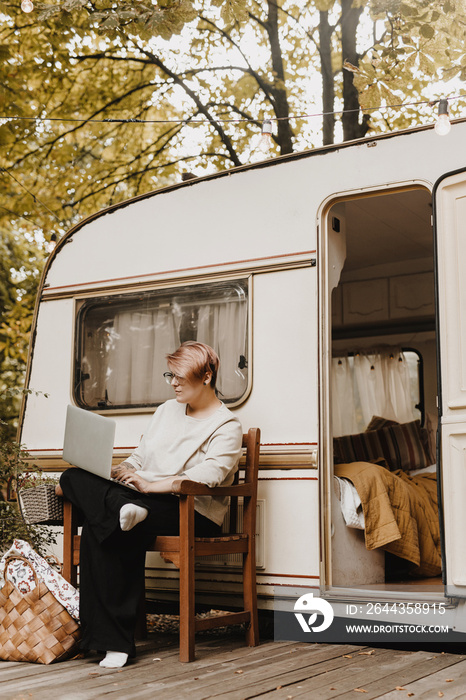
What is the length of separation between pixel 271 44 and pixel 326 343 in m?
5.61

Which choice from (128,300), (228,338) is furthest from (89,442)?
(128,300)

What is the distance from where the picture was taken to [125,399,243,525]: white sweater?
150 inches

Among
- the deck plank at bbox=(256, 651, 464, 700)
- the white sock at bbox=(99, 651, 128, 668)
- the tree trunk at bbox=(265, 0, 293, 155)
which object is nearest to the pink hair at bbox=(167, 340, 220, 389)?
the white sock at bbox=(99, 651, 128, 668)

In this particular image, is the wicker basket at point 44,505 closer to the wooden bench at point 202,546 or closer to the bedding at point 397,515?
the wooden bench at point 202,546

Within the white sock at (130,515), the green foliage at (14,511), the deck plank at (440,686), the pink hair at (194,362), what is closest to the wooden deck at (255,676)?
the deck plank at (440,686)

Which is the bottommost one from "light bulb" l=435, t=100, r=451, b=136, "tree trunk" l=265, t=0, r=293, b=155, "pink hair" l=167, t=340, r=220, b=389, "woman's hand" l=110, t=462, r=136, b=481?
"woman's hand" l=110, t=462, r=136, b=481

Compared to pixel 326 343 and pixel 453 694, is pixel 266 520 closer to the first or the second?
pixel 326 343

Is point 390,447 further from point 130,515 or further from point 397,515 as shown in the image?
point 130,515

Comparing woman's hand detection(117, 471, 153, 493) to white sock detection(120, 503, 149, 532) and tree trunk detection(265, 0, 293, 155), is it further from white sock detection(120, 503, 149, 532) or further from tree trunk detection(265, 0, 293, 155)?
tree trunk detection(265, 0, 293, 155)

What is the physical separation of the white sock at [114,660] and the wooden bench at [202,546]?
264 millimetres

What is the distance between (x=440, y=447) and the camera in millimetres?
3693

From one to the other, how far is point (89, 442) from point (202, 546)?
0.72 m

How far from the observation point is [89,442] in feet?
12.2

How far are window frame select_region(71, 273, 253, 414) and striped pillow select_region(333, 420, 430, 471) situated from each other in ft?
5.72
